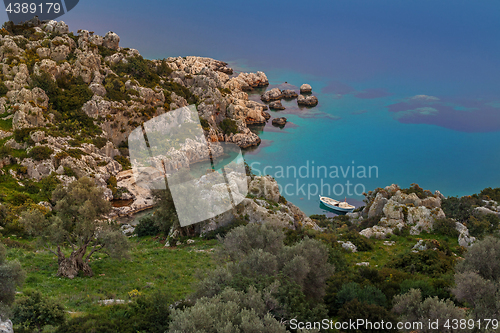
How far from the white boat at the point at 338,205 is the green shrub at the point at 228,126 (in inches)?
1350

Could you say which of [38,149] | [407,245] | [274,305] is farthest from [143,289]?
[38,149]

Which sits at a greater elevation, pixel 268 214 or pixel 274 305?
pixel 274 305

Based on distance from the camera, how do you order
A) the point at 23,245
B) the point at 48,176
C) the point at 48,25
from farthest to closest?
the point at 48,25 < the point at 48,176 < the point at 23,245

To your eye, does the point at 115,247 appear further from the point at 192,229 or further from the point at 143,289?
the point at 192,229

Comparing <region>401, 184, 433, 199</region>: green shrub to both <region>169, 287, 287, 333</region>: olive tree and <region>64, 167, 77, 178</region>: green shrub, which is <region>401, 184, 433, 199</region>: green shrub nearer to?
<region>169, 287, 287, 333</region>: olive tree

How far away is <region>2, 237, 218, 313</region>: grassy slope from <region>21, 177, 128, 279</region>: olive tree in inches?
50.1

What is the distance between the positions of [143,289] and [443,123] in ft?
314

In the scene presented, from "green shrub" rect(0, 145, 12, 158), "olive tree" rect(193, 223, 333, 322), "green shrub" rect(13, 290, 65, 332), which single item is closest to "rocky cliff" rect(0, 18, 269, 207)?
"green shrub" rect(0, 145, 12, 158)

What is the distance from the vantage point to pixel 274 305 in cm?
1326

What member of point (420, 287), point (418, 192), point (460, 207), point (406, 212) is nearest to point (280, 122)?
point (418, 192)

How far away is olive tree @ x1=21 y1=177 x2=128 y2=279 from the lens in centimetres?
1997

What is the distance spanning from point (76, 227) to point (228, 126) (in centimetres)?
6619

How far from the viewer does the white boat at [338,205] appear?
5641 cm

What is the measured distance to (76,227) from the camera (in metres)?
Answer: 20.6
